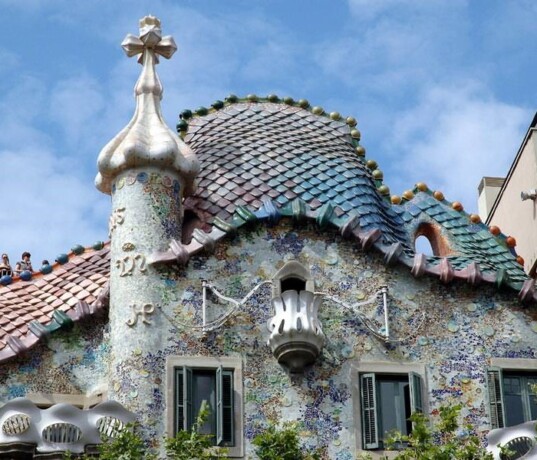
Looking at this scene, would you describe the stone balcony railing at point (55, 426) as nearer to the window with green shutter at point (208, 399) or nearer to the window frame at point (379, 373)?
the window with green shutter at point (208, 399)

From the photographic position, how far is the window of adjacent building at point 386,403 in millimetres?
21531

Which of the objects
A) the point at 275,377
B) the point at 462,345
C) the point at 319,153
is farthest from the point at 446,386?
the point at 319,153

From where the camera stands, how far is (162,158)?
22.7m

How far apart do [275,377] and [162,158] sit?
291 cm

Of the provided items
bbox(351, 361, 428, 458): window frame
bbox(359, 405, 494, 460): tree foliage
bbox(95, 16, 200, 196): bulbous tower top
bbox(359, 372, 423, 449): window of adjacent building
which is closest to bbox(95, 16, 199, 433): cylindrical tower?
bbox(95, 16, 200, 196): bulbous tower top

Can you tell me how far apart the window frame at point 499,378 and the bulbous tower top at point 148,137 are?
13.7 ft

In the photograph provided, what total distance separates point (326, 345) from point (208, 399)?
1.50 metres

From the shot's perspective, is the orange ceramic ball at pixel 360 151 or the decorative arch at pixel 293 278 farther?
the orange ceramic ball at pixel 360 151

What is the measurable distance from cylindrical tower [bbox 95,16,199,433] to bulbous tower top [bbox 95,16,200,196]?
1 cm

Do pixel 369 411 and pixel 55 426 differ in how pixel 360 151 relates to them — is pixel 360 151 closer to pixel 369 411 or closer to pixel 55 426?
pixel 369 411

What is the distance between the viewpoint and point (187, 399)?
21438mm

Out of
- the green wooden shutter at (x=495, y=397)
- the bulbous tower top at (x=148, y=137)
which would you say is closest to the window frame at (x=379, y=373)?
the green wooden shutter at (x=495, y=397)

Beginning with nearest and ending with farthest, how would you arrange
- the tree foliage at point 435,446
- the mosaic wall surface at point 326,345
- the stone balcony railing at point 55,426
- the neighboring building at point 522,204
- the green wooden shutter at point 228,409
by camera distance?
the tree foliage at point 435,446 → the stone balcony railing at point 55,426 → the green wooden shutter at point 228,409 → the mosaic wall surface at point 326,345 → the neighboring building at point 522,204

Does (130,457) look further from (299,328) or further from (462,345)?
(462,345)
